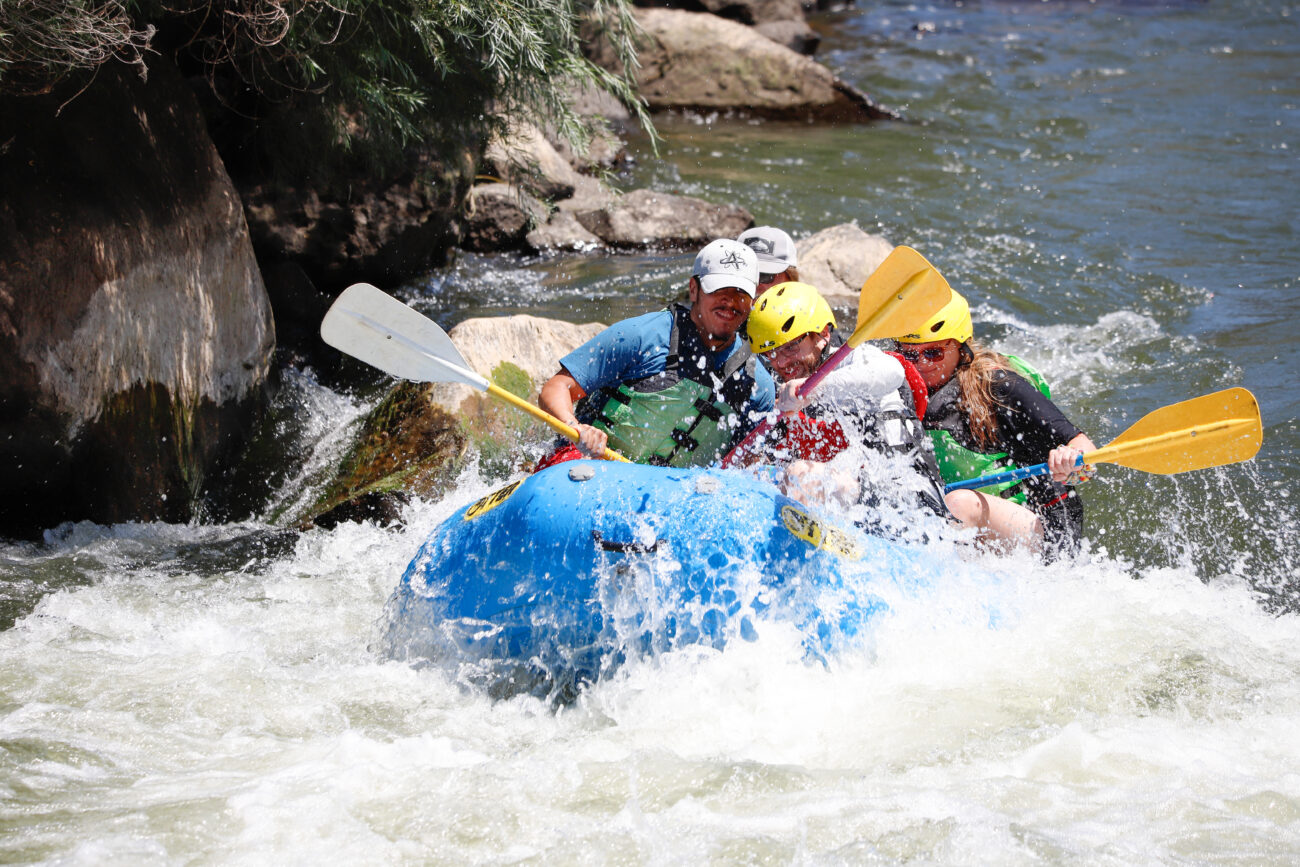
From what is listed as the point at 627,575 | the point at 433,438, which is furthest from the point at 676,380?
the point at 433,438

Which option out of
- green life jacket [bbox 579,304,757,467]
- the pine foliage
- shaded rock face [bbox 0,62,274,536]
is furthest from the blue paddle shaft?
shaded rock face [bbox 0,62,274,536]

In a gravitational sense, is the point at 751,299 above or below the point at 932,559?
above

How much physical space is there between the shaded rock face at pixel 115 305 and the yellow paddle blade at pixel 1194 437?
11.8ft

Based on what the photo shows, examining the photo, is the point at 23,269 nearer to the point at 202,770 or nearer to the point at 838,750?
the point at 202,770

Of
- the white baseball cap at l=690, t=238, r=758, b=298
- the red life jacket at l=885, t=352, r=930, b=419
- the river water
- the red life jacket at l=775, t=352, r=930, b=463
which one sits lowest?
the river water

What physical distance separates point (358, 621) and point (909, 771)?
1.97 metres

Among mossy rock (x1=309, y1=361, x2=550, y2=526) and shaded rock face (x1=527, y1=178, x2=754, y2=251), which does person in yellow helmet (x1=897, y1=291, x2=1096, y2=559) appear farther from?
shaded rock face (x1=527, y1=178, x2=754, y2=251)

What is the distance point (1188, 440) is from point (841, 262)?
12.0 ft

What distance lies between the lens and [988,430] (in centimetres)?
402

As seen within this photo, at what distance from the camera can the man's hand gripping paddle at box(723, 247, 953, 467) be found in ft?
11.6

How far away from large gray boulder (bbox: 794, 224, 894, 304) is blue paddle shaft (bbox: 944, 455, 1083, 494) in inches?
120

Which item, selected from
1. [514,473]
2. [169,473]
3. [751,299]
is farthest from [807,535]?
[169,473]

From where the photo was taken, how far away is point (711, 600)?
10.4 ft

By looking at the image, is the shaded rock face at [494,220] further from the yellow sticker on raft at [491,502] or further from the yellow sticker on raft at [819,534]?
the yellow sticker on raft at [819,534]
